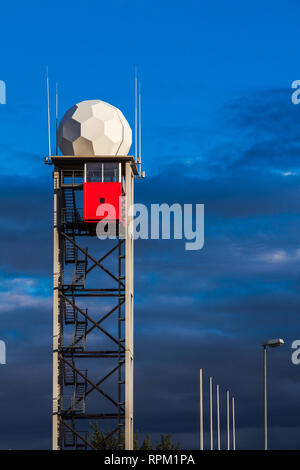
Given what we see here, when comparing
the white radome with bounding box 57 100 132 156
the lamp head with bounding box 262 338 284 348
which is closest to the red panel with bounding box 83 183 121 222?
the white radome with bounding box 57 100 132 156

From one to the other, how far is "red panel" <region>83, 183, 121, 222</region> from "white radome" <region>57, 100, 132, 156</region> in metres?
3.59

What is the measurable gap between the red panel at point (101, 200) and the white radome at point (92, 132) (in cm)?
359

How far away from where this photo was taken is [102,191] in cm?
10206

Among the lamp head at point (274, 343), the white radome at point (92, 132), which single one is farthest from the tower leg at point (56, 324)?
the lamp head at point (274, 343)

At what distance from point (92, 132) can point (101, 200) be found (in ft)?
20.4

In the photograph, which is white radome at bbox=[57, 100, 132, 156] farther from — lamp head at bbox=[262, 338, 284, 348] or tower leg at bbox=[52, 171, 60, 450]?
lamp head at bbox=[262, 338, 284, 348]

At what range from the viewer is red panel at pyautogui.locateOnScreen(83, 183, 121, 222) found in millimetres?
101125

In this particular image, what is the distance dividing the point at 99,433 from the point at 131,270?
82.0ft

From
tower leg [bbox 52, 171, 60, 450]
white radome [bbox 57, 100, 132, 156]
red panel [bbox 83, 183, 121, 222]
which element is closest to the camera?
tower leg [bbox 52, 171, 60, 450]

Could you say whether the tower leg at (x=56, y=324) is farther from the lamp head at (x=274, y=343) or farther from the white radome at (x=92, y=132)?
the lamp head at (x=274, y=343)

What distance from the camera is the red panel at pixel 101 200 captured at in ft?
332

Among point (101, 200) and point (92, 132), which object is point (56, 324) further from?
point (92, 132)
